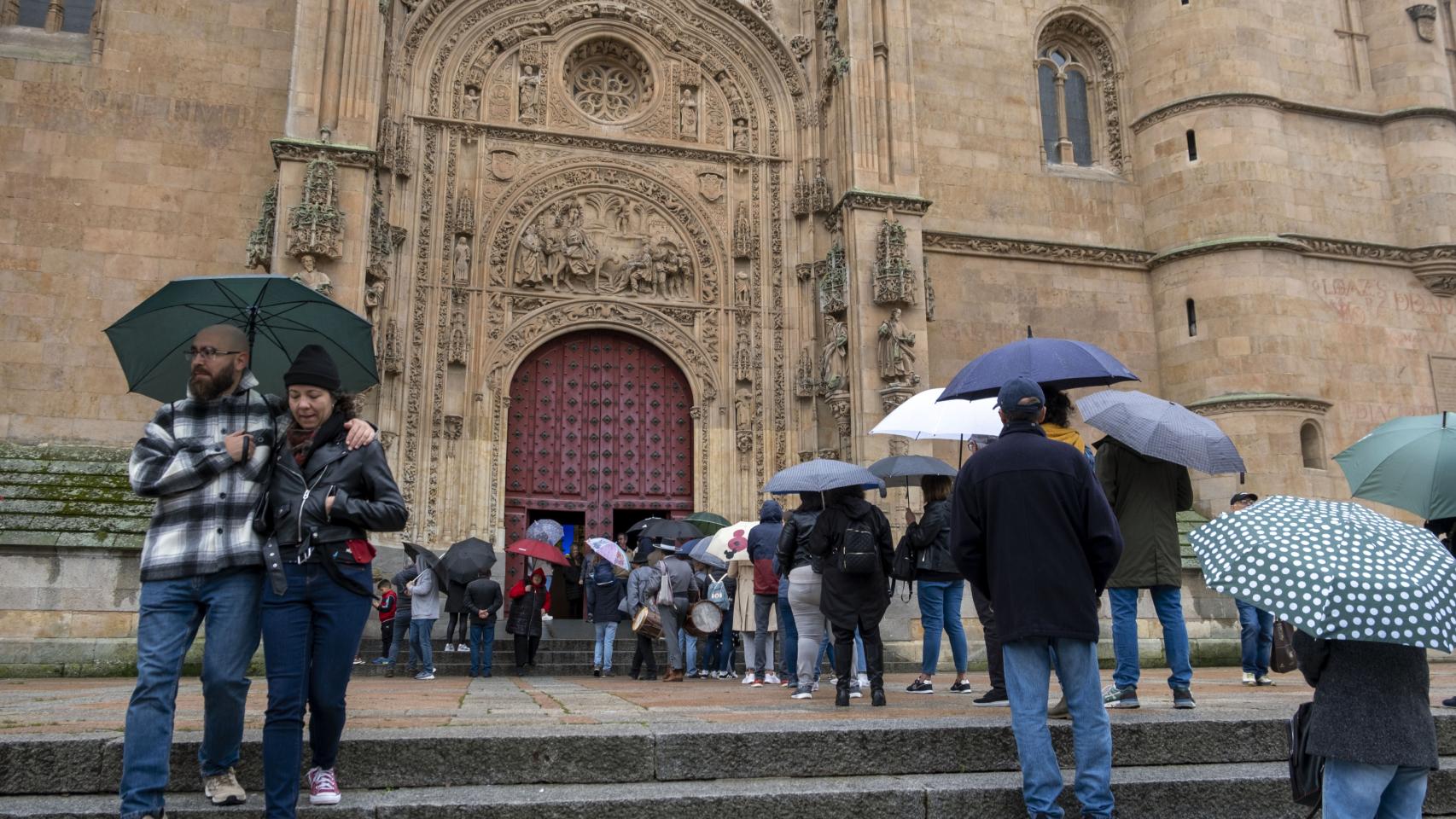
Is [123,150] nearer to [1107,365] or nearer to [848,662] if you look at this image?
[848,662]

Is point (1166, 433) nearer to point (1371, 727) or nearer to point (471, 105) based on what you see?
point (1371, 727)

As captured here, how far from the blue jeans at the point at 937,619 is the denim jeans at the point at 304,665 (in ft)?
19.6

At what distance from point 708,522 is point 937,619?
7.21 meters

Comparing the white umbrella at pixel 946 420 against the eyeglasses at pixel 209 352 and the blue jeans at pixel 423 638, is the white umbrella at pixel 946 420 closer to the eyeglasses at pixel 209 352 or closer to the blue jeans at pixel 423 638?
the blue jeans at pixel 423 638

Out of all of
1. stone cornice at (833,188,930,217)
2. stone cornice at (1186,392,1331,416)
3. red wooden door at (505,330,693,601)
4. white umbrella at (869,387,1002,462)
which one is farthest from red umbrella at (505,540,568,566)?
stone cornice at (1186,392,1331,416)

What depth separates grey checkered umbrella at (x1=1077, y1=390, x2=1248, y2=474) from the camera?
23.0 ft

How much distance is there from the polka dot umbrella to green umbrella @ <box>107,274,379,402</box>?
437cm

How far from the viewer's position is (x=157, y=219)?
54.7 ft

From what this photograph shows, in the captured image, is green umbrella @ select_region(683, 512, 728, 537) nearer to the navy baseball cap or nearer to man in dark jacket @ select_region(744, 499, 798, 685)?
man in dark jacket @ select_region(744, 499, 798, 685)

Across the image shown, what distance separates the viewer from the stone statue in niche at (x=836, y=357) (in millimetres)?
17922

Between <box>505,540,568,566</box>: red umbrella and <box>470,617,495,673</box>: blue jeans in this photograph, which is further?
<box>505,540,568,566</box>: red umbrella

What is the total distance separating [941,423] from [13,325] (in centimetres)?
1397

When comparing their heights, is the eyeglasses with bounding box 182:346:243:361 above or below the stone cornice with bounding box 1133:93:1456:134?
below

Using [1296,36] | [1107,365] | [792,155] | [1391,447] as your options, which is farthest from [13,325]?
[1296,36]
